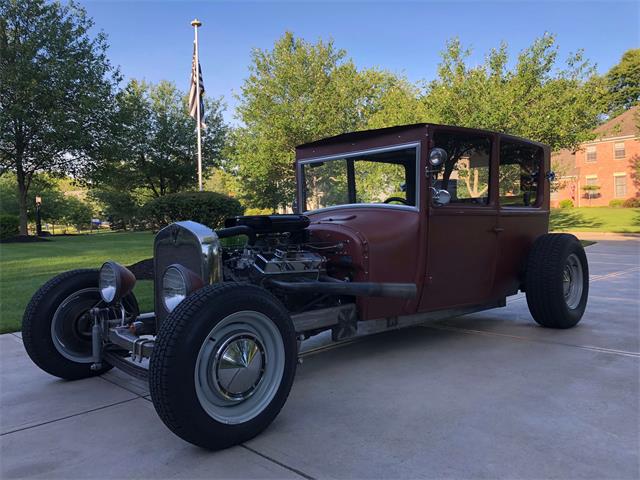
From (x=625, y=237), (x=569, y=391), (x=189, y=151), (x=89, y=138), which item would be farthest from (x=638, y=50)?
(x=569, y=391)

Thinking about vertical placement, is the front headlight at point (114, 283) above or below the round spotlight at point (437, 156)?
below

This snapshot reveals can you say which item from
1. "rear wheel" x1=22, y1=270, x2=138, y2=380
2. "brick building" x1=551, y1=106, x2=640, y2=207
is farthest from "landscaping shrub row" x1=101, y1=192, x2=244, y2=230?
"brick building" x1=551, y1=106, x2=640, y2=207

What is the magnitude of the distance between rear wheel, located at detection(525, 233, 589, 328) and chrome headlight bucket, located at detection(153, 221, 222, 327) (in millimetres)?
3238

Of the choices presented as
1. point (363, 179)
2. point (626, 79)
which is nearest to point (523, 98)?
point (363, 179)

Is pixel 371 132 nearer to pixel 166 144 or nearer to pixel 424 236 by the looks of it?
pixel 424 236

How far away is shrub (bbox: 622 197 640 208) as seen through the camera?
36.2 meters

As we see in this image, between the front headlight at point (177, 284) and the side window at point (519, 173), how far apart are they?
3.05 m

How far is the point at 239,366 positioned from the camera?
2584 mm

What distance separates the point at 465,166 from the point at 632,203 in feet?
129

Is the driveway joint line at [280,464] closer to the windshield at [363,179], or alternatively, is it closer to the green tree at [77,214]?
the windshield at [363,179]

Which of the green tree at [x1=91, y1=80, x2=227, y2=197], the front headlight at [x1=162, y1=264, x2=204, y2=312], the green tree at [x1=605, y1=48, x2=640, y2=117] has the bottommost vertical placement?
the front headlight at [x1=162, y1=264, x2=204, y2=312]

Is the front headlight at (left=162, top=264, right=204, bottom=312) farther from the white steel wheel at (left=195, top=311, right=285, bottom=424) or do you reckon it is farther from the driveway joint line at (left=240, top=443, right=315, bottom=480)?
the driveway joint line at (left=240, top=443, right=315, bottom=480)

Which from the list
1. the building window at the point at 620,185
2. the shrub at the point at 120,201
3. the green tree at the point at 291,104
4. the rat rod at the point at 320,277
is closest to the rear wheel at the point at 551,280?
the rat rod at the point at 320,277

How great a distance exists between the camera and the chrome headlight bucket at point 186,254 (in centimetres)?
298
